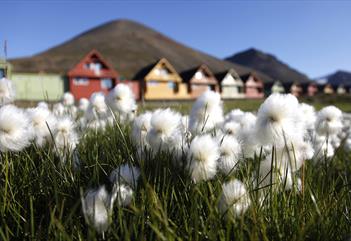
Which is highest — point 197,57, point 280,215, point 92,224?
point 197,57

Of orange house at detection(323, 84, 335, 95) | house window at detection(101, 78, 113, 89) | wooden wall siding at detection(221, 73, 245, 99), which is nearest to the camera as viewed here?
house window at detection(101, 78, 113, 89)

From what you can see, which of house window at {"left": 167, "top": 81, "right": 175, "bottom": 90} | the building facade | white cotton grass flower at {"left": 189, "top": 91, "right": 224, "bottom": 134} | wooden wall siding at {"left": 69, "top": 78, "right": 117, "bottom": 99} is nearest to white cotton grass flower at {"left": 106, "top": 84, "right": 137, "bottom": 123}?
white cotton grass flower at {"left": 189, "top": 91, "right": 224, "bottom": 134}

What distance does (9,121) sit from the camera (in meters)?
1.91

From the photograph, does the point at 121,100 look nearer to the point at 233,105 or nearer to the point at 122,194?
the point at 122,194

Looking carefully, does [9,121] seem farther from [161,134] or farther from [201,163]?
[201,163]

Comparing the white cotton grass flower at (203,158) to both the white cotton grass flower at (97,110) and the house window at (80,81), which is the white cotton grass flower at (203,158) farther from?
the house window at (80,81)

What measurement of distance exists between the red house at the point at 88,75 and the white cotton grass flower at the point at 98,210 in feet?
150

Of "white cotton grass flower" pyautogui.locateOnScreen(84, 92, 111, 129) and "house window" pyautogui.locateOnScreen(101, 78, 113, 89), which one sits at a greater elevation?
"house window" pyautogui.locateOnScreen(101, 78, 113, 89)

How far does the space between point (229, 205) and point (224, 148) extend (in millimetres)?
581

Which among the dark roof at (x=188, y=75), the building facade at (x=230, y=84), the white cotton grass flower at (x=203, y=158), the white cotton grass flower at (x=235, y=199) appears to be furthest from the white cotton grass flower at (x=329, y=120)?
the building facade at (x=230, y=84)

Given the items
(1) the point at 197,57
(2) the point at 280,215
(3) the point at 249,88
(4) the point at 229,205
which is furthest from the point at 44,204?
(1) the point at 197,57

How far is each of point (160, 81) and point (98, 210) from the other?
175 feet

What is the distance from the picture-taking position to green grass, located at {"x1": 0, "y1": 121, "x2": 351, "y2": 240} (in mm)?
1436

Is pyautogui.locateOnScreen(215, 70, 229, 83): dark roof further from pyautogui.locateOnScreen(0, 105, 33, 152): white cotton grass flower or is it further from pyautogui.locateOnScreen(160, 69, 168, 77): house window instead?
pyautogui.locateOnScreen(0, 105, 33, 152): white cotton grass flower
